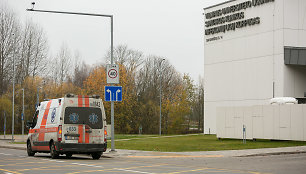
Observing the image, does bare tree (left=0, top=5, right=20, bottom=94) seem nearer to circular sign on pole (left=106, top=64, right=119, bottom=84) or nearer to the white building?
the white building

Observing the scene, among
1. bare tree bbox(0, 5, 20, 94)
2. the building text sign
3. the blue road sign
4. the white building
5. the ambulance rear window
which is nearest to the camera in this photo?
the ambulance rear window

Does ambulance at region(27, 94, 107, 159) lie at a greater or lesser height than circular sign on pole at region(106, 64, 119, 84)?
lesser

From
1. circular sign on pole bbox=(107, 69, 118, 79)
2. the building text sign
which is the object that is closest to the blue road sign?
circular sign on pole bbox=(107, 69, 118, 79)

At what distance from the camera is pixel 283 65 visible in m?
44.9

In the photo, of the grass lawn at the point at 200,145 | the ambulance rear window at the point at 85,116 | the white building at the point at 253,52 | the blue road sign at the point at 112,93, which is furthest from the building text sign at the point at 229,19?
the ambulance rear window at the point at 85,116

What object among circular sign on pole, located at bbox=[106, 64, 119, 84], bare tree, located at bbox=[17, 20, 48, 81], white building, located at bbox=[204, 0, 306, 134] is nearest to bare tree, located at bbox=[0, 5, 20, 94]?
bare tree, located at bbox=[17, 20, 48, 81]

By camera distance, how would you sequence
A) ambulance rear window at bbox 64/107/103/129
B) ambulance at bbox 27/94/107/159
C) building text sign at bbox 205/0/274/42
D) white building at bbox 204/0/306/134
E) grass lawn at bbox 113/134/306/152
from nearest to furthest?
ambulance at bbox 27/94/107/159 < ambulance rear window at bbox 64/107/103/129 < grass lawn at bbox 113/134/306/152 < white building at bbox 204/0/306/134 < building text sign at bbox 205/0/274/42

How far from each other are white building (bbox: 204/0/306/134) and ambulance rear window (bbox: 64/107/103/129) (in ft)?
92.1

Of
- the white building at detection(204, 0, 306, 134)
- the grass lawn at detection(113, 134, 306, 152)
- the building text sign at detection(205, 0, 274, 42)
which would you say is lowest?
the grass lawn at detection(113, 134, 306, 152)

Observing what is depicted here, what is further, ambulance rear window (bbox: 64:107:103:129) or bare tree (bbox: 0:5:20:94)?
bare tree (bbox: 0:5:20:94)

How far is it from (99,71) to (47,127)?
53.8 metres

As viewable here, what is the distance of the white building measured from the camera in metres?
44.9

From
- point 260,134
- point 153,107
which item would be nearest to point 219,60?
point 260,134

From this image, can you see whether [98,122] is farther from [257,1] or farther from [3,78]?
[3,78]
